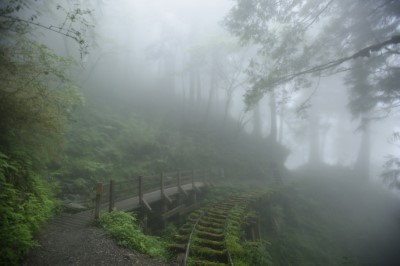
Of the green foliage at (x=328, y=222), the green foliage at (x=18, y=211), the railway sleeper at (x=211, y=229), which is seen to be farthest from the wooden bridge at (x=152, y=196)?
the green foliage at (x=328, y=222)

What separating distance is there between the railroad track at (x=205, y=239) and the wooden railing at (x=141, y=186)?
2.20 m

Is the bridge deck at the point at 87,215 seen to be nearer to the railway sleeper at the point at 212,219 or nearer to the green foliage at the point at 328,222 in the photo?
the railway sleeper at the point at 212,219

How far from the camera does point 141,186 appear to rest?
10.7 m

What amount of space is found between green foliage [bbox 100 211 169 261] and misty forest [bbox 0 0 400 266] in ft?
0.15

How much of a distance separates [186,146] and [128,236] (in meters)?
15.5

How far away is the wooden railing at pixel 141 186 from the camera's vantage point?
29.9 feet

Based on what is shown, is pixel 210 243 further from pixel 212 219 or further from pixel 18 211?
pixel 18 211

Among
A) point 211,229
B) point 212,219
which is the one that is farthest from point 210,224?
point 211,229

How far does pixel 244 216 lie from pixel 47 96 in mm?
9258

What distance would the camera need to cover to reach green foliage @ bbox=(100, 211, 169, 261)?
269 inches

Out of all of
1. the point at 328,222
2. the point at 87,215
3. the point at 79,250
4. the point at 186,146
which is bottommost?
the point at 328,222

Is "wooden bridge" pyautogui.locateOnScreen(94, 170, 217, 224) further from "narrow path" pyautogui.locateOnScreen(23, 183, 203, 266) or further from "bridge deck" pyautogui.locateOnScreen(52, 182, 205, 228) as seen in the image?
"narrow path" pyautogui.locateOnScreen(23, 183, 203, 266)

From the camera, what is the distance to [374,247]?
51.9 feet

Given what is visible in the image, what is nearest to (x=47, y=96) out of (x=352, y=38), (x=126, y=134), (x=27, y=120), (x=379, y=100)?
(x=27, y=120)
